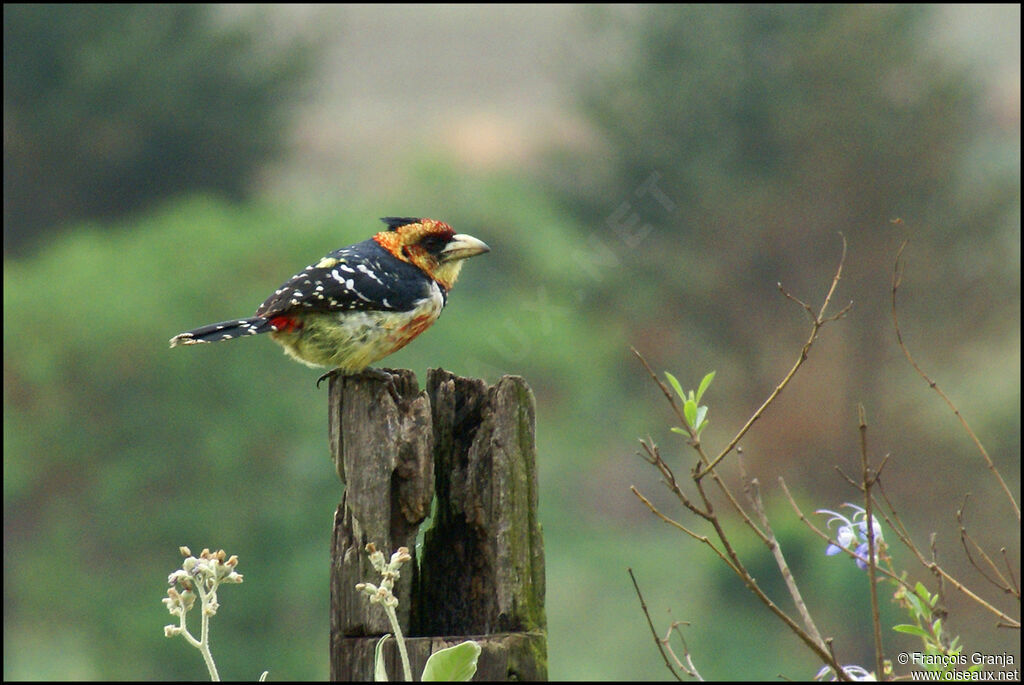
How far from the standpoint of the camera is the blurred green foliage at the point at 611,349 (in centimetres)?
1877

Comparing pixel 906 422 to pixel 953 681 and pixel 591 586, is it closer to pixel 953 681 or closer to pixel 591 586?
pixel 591 586

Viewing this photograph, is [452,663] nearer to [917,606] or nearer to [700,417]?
[700,417]

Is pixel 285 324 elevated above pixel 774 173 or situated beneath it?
situated beneath

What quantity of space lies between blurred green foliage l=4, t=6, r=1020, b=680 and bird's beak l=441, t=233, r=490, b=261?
1356 centimetres

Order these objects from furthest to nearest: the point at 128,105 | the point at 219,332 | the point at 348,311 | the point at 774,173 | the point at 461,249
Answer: the point at 774,173
the point at 128,105
the point at 461,249
the point at 348,311
the point at 219,332

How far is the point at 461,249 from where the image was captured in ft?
13.3

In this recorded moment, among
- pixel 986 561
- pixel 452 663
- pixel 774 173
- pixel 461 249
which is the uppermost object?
pixel 774 173

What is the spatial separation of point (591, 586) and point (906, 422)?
682 centimetres

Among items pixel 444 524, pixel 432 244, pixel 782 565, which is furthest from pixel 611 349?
pixel 782 565

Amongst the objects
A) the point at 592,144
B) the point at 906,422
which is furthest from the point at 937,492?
the point at 592,144

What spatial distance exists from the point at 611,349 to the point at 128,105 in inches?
387

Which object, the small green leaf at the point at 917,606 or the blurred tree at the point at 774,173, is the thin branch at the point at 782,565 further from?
the blurred tree at the point at 774,173

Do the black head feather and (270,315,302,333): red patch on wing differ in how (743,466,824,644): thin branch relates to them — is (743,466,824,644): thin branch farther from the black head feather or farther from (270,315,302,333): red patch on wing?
the black head feather

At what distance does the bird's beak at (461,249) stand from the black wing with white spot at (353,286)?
122 millimetres
